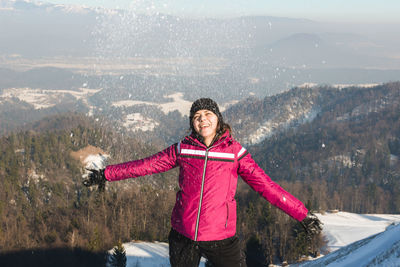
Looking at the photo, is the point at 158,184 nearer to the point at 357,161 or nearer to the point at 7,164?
the point at 7,164

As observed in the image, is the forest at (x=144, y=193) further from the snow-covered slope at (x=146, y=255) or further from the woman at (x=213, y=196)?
the snow-covered slope at (x=146, y=255)

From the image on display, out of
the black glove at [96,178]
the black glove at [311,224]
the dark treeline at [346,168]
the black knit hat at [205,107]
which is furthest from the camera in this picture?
the dark treeline at [346,168]

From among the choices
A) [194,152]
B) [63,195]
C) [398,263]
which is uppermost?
[194,152]

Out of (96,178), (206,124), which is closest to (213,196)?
(206,124)

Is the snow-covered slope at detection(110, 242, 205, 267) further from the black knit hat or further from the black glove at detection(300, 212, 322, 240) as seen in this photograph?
the black knit hat

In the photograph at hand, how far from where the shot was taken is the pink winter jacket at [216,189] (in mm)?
4844

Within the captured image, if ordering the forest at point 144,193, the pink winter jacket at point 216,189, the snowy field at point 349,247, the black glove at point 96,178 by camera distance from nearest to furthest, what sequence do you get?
the pink winter jacket at point 216,189 < the black glove at point 96,178 < the snowy field at point 349,247 < the forest at point 144,193

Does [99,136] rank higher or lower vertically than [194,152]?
lower

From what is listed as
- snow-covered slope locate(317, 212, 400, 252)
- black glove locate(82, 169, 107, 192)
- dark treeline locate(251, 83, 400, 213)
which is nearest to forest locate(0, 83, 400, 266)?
dark treeline locate(251, 83, 400, 213)

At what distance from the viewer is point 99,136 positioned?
154125mm

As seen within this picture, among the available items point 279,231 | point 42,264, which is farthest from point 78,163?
point 279,231

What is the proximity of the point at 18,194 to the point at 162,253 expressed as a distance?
244 feet

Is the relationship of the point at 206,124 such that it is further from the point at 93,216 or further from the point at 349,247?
the point at 93,216

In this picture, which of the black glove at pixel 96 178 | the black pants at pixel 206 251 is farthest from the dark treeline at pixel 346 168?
the black glove at pixel 96 178
